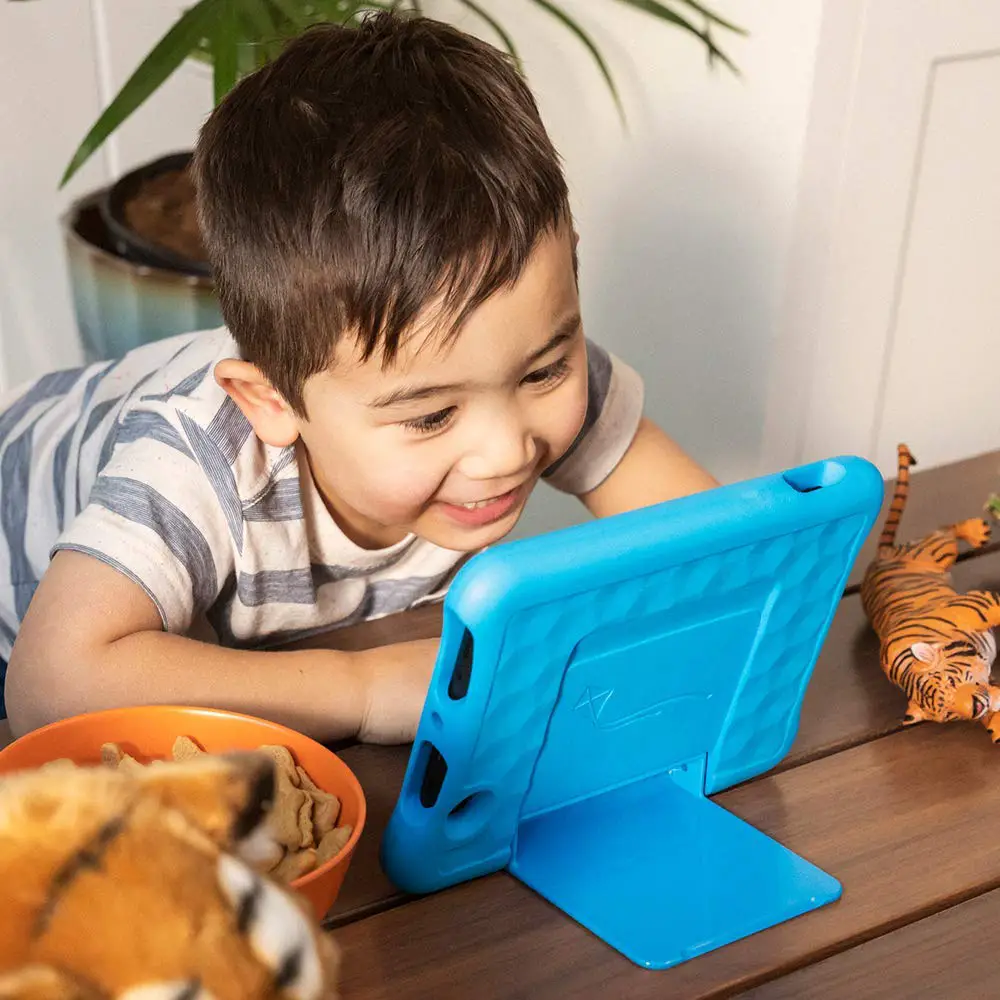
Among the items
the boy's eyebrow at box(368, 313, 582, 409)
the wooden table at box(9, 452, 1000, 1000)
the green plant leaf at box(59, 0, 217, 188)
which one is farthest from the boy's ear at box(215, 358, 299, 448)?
the green plant leaf at box(59, 0, 217, 188)

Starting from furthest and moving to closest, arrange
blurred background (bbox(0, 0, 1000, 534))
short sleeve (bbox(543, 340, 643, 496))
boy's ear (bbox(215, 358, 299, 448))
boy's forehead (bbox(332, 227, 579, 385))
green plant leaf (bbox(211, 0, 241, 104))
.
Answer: blurred background (bbox(0, 0, 1000, 534)) < green plant leaf (bbox(211, 0, 241, 104)) < short sleeve (bbox(543, 340, 643, 496)) < boy's ear (bbox(215, 358, 299, 448)) < boy's forehead (bbox(332, 227, 579, 385))

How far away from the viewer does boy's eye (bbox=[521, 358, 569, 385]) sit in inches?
29.6

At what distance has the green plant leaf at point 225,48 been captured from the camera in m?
1.16

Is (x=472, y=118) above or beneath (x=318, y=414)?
above

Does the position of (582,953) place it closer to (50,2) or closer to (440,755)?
(440,755)

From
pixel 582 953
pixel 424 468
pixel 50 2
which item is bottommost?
pixel 582 953

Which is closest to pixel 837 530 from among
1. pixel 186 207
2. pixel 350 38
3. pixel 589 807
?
pixel 589 807

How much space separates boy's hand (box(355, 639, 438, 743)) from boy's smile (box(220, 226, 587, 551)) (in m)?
0.10

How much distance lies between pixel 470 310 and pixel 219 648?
23cm

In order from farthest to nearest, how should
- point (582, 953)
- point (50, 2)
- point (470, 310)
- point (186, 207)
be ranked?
point (50, 2)
point (186, 207)
point (470, 310)
point (582, 953)

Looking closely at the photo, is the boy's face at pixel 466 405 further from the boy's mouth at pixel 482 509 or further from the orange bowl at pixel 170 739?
the orange bowl at pixel 170 739

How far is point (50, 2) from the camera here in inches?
72.7

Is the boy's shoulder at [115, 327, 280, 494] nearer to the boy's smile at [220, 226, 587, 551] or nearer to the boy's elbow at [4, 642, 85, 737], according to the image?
the boy's smile at [220, 226, 587, 551]

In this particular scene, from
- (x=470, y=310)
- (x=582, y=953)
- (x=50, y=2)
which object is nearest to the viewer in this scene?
(x=582, y=953)
